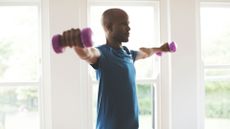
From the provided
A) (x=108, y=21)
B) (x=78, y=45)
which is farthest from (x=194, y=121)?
(x=78, y=45)

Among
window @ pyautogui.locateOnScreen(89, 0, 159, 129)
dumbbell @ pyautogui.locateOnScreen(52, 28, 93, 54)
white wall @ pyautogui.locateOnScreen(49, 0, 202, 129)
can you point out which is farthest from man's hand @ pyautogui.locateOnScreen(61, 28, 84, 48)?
window @ pyautogui.locateOnScreen(89, 0, 159, 129)

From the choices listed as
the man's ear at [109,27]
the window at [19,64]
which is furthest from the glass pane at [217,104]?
the man's ear at [109,27]

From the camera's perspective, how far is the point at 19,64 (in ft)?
8.89

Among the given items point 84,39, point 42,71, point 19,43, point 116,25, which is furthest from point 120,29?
point 19,43

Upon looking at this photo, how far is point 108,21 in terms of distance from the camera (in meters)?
1.57

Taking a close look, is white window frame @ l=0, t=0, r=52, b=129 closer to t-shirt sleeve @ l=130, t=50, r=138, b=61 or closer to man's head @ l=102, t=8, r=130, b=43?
t-shirt sleeve @ l=130, t=50, r=138, b=61

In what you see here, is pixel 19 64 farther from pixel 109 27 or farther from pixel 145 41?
pixel 109 27

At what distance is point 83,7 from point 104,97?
132 cm

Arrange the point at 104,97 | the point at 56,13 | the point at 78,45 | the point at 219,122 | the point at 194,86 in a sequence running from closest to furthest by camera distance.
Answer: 1. the point at 78,45
2. the point at 104,97
3. the point at 56,13
4. the point at 194,86
5. the point at 219,122

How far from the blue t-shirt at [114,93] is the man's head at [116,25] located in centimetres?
8

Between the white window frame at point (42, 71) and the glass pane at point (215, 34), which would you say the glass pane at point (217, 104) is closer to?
the glass pane at point (215, 34)

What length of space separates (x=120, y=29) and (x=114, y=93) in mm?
315

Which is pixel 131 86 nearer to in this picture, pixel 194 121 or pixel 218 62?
pixel 194 121

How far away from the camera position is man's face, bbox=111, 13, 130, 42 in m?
1.57
